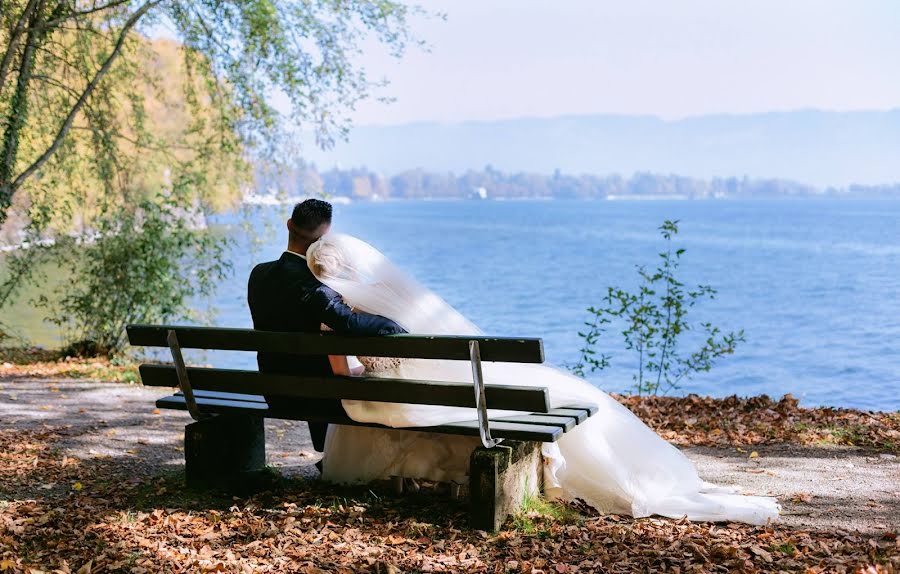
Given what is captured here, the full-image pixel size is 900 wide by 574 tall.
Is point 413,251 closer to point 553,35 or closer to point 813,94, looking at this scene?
point 553,35

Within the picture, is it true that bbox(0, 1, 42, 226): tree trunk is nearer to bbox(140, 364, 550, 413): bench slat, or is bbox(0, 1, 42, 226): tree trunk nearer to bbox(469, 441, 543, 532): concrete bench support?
bbox(140, 364, 550, 413): bench slat

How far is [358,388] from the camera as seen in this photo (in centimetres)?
442

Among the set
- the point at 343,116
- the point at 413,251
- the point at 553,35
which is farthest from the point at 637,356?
the point at 553,35

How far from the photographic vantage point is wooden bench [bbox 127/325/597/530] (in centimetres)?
409

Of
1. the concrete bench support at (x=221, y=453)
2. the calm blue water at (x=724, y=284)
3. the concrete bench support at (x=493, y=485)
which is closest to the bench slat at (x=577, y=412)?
the concrete bench support at (x=493, y=485)

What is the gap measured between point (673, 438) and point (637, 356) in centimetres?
1622

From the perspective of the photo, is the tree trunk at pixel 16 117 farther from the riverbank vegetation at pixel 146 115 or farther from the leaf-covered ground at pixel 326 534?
the leaf-covered ground at pixel 326 534

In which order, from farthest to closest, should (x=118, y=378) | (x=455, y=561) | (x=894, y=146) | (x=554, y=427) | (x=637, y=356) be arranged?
(x=894, y=146)
(x=637, y=356)
(x=118, y=378)
(x=554, y=427)
(x=455, y=561)

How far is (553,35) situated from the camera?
153 metres

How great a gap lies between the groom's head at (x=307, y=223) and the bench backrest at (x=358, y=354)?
53cm

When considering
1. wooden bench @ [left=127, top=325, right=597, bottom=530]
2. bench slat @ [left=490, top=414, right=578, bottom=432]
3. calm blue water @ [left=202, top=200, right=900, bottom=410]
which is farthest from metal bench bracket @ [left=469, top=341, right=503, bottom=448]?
calm blue water @ [left=202, top=200, right=900, bottom=410]

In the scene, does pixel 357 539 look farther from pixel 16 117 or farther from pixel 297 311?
pixel 16 117

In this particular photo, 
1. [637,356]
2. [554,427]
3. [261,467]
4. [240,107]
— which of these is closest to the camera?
[554,427]

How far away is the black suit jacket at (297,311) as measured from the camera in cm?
432
